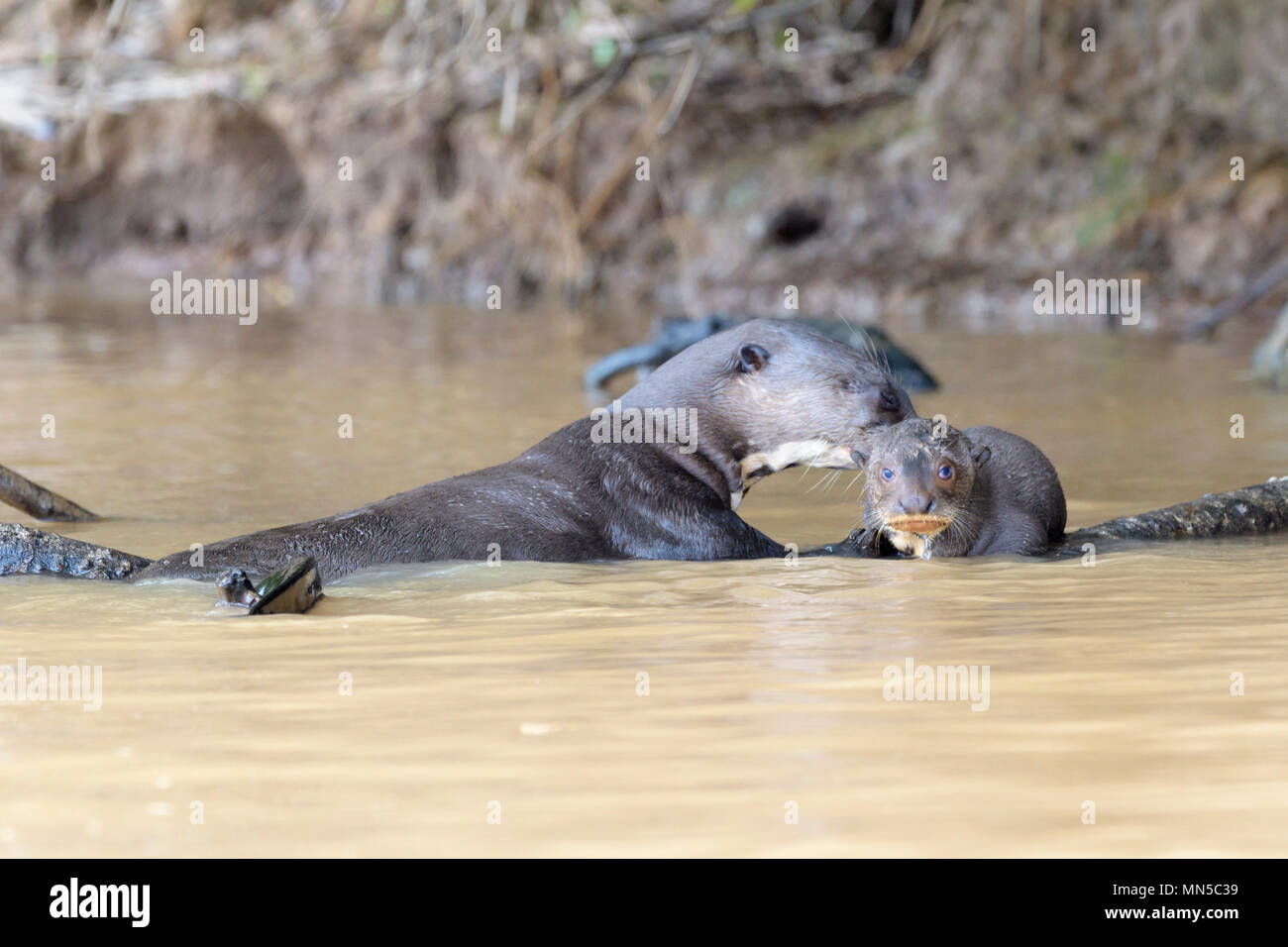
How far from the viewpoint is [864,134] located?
1645 cm

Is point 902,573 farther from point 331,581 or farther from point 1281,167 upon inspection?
point 1281,167

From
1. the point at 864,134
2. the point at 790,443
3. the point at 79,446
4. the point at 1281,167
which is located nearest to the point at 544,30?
the point at 864,134

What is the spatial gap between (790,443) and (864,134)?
457 inches

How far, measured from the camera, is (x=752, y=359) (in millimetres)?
5301

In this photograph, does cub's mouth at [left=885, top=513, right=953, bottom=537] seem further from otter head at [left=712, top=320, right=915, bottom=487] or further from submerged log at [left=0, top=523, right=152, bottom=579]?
submerged log at [left=0, top=523, right=152, bottom=579]

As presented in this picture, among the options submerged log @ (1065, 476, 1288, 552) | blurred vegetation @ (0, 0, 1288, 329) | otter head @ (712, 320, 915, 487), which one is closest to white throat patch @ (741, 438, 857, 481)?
otter head @ (712, 320, 915, 487)

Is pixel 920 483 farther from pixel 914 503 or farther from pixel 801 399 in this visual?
pixel 801 399

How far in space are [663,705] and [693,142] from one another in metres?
14.7

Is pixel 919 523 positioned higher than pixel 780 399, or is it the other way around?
pixel 780 399

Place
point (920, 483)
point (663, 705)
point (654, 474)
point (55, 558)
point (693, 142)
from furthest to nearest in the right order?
1. point (693, 142)
2. point (654, 474)
3. point (920, 483)
4. point (55, 558)
5. point (663, 705)

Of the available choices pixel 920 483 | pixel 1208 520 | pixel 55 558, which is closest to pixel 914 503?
pixel 920 483

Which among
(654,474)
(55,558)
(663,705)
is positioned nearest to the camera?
(663,705)

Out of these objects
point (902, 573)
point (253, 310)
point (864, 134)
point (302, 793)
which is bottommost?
point (302, 793)

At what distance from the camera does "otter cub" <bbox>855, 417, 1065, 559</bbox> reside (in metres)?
4.77
